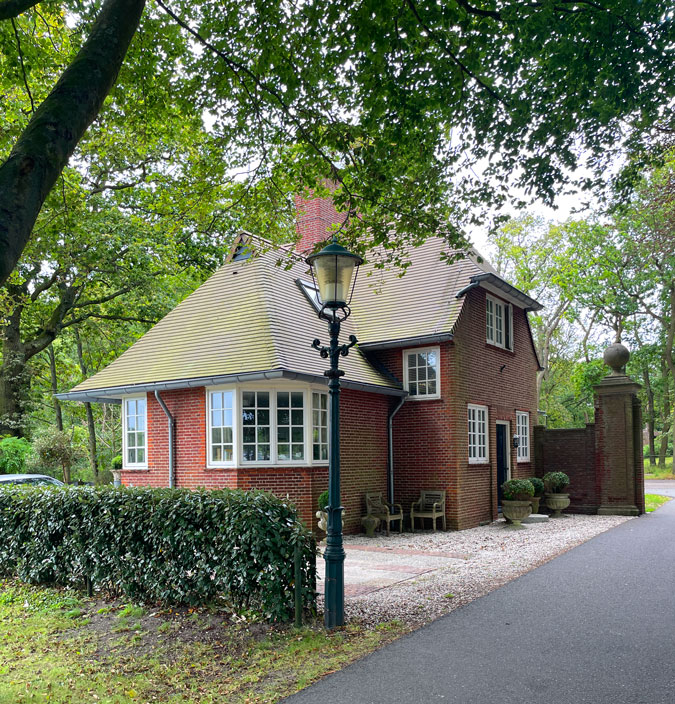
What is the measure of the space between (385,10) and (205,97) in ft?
10.6

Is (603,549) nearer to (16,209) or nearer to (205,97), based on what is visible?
(205,97)

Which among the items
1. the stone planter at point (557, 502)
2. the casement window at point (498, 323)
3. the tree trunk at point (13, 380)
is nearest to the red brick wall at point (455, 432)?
the casement window at point (498, 323)

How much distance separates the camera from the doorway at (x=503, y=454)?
1838 cm

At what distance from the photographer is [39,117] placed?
4.80 metres

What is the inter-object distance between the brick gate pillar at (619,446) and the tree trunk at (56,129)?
15952 millimetres

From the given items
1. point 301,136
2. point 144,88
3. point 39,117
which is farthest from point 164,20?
point 39,117

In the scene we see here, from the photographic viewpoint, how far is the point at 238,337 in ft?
46.3

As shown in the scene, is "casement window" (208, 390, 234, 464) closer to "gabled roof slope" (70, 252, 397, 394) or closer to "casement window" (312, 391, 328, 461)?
"gabled roof slope" (70, 252, 397, 394)

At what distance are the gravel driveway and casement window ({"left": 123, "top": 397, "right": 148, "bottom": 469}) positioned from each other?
17.3 ft

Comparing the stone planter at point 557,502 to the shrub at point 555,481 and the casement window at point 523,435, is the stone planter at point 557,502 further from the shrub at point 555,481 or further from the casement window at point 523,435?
the casement window at point 523,435

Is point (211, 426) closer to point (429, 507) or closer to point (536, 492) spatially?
point (429, 507)

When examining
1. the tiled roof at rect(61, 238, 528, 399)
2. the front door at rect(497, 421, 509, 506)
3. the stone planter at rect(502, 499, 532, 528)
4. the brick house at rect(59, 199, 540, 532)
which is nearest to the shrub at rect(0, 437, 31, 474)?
→ the tiled roof at rect(61, 238, 528, 399)

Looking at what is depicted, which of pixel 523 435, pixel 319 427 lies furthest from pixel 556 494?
pixel 319 427

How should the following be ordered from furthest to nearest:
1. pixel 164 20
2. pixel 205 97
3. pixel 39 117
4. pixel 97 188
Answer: pixel 97 188 → pixel 205 97 → pixel 164 20 → pixel 39 117
